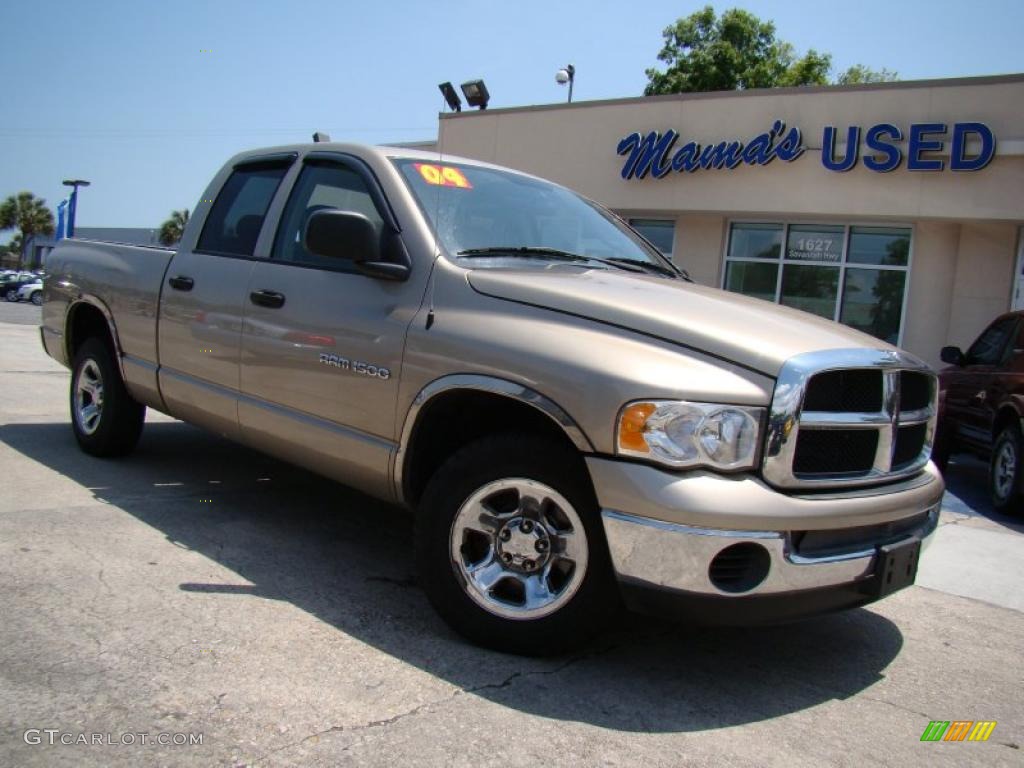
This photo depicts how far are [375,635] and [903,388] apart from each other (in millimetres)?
2179

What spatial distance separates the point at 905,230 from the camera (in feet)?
46.3

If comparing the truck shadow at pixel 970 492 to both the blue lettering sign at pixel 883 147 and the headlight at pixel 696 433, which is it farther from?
the blue lettering sign at pixel 883 147

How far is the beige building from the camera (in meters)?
12.9

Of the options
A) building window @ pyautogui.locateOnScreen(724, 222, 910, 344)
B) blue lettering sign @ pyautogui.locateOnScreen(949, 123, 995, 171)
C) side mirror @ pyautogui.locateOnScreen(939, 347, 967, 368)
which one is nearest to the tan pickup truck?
side mirror @ pyautogui.locateOnScreen(939, 347, 967, 368)

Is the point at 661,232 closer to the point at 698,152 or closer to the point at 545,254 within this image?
the point at 698,152

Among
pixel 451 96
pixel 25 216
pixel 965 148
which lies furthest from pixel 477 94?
pixel 25 216

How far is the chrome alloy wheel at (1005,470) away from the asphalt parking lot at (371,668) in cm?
223

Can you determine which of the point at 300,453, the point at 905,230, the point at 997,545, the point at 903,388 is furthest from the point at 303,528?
the point at 905,230

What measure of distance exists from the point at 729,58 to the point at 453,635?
33.9 metres

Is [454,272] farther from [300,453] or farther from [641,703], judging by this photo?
[641,703]

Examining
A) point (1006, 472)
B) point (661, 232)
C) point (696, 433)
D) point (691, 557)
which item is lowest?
point (1006, 472)

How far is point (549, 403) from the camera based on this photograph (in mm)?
2955

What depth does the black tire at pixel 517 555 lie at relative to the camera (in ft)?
9.64
